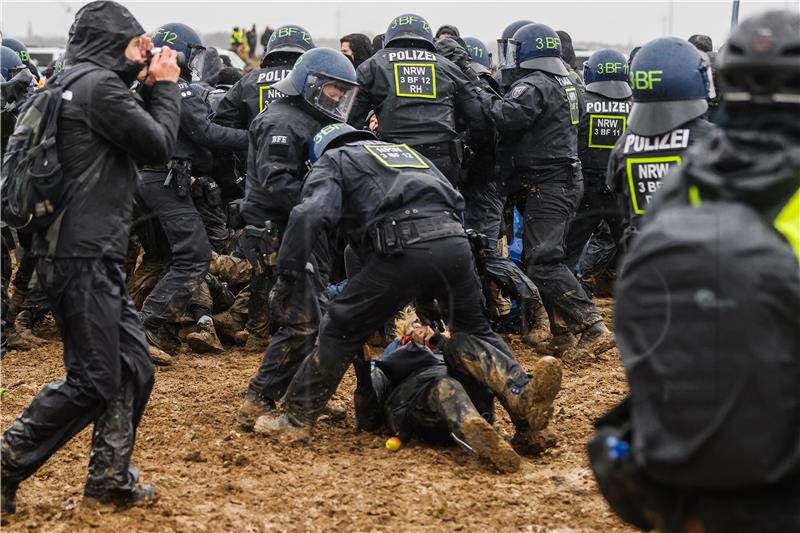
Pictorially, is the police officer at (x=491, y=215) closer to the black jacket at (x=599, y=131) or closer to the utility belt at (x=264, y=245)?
the black jacket at (x=599, y=131)

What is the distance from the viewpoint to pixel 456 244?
6000 mm

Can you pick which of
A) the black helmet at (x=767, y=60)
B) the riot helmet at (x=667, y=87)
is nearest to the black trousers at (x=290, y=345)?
the riot helmet at (x=667, y=87)

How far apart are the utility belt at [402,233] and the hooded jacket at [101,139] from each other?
128 centimetres

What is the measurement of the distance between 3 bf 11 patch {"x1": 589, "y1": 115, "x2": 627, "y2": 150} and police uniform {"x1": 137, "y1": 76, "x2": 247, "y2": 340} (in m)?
3.20

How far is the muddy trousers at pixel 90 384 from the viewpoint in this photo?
4949 mm

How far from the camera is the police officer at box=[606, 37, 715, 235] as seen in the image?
585 cm

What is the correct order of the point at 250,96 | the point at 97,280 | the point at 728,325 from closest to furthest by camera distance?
the point at 728,325, the point at 97,280, the point at 250,96

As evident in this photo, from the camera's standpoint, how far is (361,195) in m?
6.09

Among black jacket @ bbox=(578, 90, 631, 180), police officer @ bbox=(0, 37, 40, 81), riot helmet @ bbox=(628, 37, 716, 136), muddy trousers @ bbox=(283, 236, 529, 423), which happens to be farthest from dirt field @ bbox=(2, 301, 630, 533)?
police officer @ bbox=(0, 37, 40, 81)

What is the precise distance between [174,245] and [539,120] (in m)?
3.09

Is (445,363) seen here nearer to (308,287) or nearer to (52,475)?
(308,287)

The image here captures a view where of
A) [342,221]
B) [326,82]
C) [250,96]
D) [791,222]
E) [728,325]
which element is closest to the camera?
[728,325]

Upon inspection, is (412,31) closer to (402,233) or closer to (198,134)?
(198,134)

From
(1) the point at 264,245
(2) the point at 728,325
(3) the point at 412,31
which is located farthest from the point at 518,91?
(2) the point at 728,325
